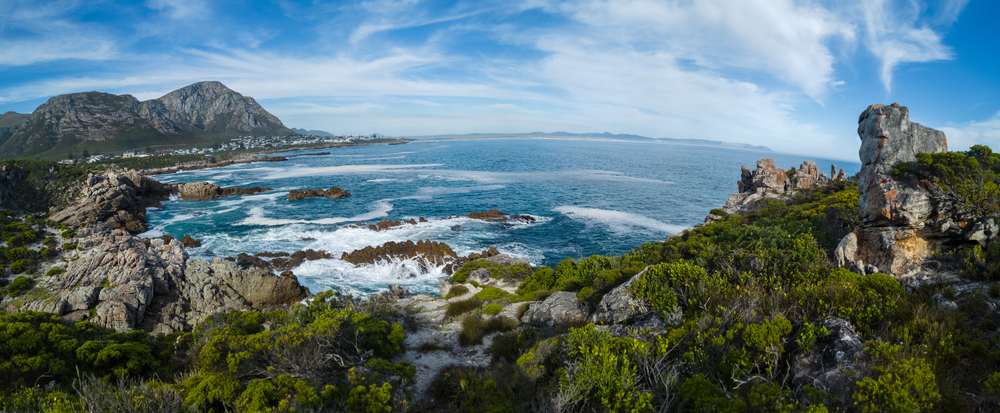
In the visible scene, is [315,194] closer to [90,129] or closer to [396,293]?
[396,293]

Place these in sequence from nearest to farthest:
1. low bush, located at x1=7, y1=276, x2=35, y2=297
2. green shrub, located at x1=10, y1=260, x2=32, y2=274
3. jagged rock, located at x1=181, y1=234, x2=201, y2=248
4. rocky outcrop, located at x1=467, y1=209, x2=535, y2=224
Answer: low bush, located at x1=7, y1=276, x2=35, y2=297
green shrub, located at x1=10, y1=260, x2=32, y2=274
jagged rock, located at x1=181, y1=234, x2=201, y2=248
rocky outcrop, located at x1=467, y1=209, x2=535, y2=224

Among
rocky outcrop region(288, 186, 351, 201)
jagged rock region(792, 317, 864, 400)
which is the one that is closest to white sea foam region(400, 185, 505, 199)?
rocky outcrop region(288, 186, 351, 201)

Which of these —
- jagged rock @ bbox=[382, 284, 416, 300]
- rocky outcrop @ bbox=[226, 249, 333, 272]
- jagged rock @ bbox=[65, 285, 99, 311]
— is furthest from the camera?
rocky outcrop @ bbox=[226, 249, 333, 272]

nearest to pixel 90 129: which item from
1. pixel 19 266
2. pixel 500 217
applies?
pixel 19 266

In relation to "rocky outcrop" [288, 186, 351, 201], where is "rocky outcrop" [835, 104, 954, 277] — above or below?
above

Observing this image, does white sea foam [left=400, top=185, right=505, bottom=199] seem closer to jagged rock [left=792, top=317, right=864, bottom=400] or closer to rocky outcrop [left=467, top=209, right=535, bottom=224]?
rocky outcrop [left=467, top=209, right=535, bottom=224]

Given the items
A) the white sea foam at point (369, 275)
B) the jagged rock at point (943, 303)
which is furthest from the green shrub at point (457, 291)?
the jagged rock at point (943, 303)

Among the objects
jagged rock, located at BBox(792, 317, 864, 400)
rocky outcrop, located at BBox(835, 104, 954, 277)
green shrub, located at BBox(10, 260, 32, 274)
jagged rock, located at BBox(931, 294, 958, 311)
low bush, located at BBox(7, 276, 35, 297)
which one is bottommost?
low bush, located at BBox(7, 276, 35, 297)

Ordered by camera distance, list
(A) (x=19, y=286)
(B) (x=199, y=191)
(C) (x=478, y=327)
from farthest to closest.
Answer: (B) (x=199, y=191)
(A) (x=19, y=286)
(C) (x=478, y=327)
